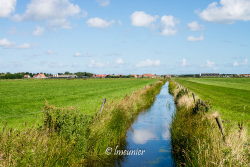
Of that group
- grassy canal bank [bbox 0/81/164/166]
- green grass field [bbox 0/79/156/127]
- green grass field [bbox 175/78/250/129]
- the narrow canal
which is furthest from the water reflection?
green grass field [bbox 175/78/250/129]

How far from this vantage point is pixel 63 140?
29.9 feet

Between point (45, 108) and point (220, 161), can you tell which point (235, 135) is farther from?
point (45, 108)

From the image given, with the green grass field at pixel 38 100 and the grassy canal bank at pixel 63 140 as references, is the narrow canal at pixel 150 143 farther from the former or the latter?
the green grass field at pixel 38 100

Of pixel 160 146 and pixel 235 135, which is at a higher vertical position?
pixel 235 135

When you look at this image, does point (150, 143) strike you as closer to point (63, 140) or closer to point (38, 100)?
point (63, 140)

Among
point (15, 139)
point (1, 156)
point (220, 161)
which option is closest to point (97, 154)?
point (15, 139)

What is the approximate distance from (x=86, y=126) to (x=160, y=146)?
522cm

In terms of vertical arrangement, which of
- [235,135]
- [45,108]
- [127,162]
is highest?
[45,108]

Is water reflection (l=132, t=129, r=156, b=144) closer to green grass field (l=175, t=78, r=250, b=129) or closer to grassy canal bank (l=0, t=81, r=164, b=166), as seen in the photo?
grassy canal bank (l=0, t=81, r=164, b=166)

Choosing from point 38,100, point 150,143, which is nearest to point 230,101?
point 150,143

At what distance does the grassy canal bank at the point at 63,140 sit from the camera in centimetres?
722

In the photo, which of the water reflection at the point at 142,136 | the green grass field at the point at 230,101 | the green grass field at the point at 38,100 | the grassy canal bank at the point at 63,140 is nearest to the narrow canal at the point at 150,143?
the water reflection at the point at 142,136

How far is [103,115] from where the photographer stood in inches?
512

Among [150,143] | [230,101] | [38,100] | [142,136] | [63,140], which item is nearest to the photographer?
[63,140]
